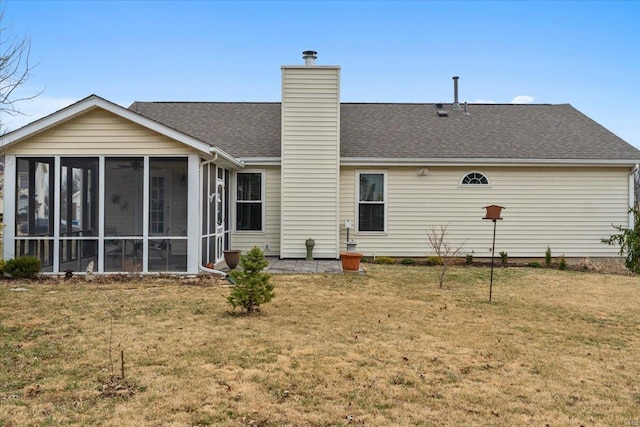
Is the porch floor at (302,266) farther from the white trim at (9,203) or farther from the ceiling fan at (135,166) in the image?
the white trim at (9,203)

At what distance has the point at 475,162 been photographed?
14.2 meters

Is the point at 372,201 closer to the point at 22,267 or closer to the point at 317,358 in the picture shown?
the point at 22,267

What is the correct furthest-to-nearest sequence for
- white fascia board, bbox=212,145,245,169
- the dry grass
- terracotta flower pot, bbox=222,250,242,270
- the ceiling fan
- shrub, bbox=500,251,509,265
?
1. shrub, bbox=500,251,509,265
2. terracotta flower pot, bbox=222,250,242,270
3. the ceiling fan
4. white fascia board, bbox=212,145,245,169
5. the dry grass

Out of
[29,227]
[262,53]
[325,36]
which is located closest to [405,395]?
[29,227]

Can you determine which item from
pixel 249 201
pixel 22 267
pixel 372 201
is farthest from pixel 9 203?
pixel 372 201

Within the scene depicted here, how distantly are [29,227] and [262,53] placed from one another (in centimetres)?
1257

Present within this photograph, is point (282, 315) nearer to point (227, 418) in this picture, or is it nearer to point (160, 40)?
point (227, 418)

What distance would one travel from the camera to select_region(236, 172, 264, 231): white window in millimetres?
14414

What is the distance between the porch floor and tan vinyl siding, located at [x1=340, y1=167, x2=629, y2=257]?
1.63m

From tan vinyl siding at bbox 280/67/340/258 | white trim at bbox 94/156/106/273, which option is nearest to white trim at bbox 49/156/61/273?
white trim at bbox 94/156/106/273

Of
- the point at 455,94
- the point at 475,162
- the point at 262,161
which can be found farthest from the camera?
the point at 455,94

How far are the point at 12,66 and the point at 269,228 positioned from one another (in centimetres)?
753

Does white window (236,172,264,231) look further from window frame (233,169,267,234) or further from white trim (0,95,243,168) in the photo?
white trim (0,95,243,168)

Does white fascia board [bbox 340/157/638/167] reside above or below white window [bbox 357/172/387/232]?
above
